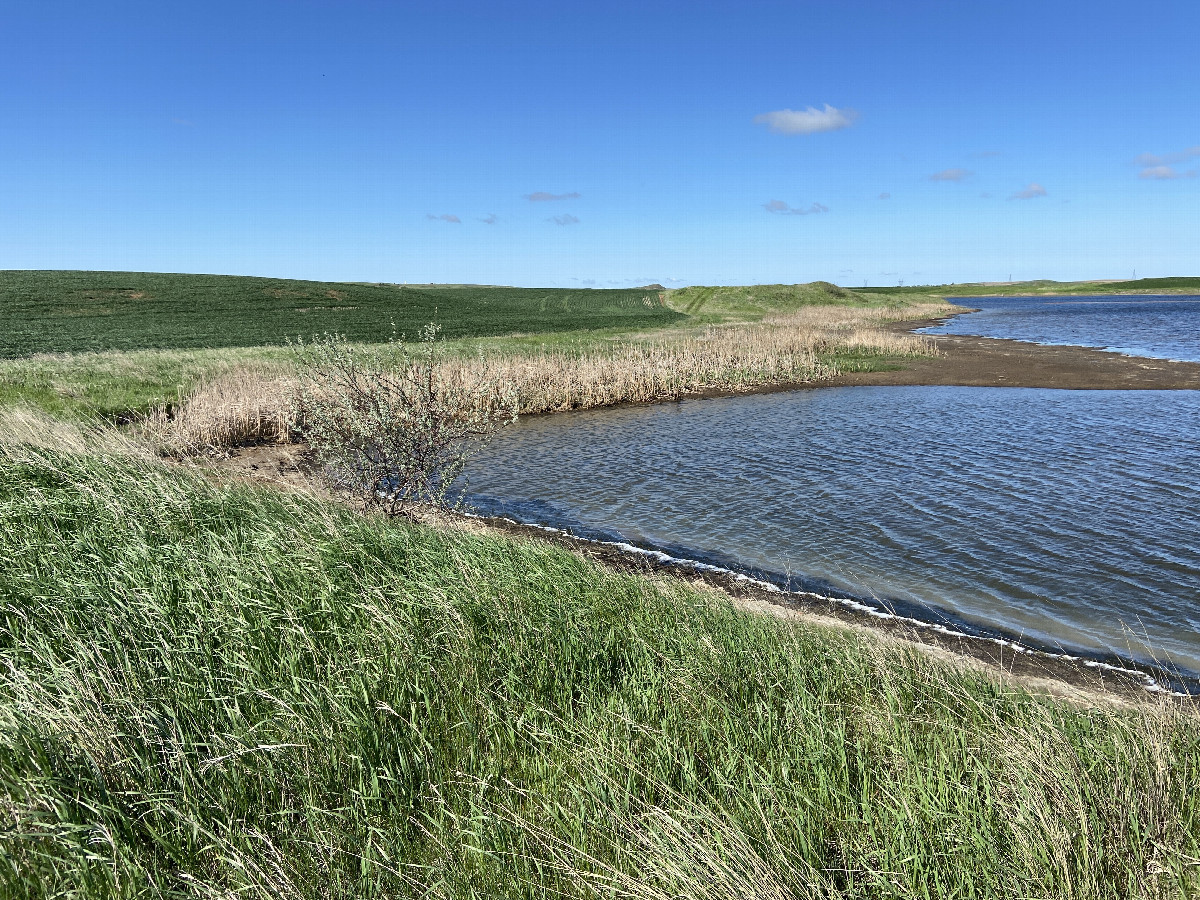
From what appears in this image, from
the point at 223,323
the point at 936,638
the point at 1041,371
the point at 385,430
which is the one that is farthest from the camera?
the point at 223,323

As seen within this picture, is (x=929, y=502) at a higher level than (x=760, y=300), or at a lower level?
lower

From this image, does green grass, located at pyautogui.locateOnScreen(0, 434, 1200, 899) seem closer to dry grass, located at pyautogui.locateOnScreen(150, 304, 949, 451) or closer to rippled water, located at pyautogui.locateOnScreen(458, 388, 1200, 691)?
rippled water, located at pyautogui.locateOnScreen(458, 388, 1200, 691)

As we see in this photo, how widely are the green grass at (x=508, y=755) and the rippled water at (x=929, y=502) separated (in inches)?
168

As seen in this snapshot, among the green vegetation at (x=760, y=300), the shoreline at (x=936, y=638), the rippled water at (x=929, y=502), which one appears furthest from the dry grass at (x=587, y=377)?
the green vegetation at (x=760, y=300)

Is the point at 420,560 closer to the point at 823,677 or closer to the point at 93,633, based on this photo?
the point at 93,633

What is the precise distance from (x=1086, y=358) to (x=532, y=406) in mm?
31897

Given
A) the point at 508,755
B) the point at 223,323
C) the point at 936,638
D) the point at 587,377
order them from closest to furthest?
the point at 508,755, the point at 936,638, the point at 587,377, the point at 223,323

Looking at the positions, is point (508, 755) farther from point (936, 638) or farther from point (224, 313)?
point (224, 313)

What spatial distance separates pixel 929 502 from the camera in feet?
→ 44.2

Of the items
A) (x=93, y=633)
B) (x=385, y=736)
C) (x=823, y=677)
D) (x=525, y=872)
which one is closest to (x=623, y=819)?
(x=525, y=872)

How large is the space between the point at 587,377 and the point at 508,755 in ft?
76.6

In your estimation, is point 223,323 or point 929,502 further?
point 223,323

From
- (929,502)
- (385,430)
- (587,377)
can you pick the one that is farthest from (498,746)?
(587,377)

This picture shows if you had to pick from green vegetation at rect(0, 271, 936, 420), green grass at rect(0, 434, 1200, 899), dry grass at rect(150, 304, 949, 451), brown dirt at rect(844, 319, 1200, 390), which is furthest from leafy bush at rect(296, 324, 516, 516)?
brown dirt at rect(844, 319, 1200, 390)
